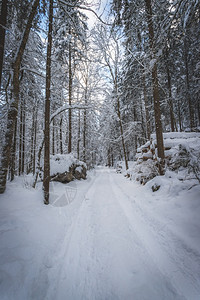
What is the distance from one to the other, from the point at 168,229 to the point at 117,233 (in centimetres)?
120

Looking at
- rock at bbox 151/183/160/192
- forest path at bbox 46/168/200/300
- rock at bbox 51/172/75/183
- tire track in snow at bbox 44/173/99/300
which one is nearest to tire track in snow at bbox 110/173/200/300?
forest path at bbox 46/168/200/300

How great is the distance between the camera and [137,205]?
4250 mm

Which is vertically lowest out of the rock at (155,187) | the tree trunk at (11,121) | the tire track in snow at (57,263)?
the tire track in snow at (57,263)

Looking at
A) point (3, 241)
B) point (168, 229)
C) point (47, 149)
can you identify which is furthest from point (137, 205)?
point (47, 149)

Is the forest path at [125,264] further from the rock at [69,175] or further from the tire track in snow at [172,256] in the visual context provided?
the rock at [69,175]

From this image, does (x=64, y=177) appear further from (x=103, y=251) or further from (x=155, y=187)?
(x=103, y=251)

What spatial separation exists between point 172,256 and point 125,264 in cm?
86

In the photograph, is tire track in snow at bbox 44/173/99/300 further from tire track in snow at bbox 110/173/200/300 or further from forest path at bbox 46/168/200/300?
tire track in snow at bbox 110/173/200/300

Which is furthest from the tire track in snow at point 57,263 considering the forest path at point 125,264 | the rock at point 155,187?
the rock at point 155,187

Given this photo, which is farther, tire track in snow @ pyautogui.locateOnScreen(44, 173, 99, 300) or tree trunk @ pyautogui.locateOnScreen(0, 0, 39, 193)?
tree trunk @ pyautogui.locateOnScreen(0, 0, 39, 193)

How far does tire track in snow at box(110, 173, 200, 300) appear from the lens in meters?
1.55

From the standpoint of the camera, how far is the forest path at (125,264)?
5.01 feet

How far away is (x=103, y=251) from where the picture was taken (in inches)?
89.4

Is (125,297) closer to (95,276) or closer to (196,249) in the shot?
(95,276)
